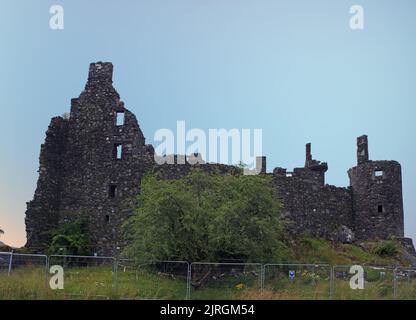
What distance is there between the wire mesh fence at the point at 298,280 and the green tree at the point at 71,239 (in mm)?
14713

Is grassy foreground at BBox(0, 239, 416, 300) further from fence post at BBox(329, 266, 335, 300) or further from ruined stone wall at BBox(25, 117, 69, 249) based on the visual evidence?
ruined stone wall at BBox(25, 117, 69, 249)

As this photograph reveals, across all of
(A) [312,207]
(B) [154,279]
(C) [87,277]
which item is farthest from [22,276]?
(A) [312,207]

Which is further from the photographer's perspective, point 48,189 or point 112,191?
point 112,191

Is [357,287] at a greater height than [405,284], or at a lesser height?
lesser

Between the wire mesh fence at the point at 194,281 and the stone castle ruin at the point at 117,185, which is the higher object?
the stone castle ruin at the point at 117,185

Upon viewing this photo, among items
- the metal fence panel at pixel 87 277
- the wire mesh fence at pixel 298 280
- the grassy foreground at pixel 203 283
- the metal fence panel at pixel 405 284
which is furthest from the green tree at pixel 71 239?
the metal fence panel at pixel 405 284

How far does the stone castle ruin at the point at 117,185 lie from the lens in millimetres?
35469

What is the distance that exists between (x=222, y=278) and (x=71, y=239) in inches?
543

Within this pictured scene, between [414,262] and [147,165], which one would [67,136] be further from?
[414,262]

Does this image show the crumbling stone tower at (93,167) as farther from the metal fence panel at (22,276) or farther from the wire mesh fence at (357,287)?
the wire mesh fence at (357,287)

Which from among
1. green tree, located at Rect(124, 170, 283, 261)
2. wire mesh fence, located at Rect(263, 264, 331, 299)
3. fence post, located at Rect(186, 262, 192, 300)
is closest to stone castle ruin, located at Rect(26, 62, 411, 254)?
green tree, located at Rect(124, 170, 283, 261)

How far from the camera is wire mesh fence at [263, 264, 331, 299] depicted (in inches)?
835

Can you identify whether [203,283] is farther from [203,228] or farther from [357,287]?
[357,287]

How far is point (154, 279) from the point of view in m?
23.6
